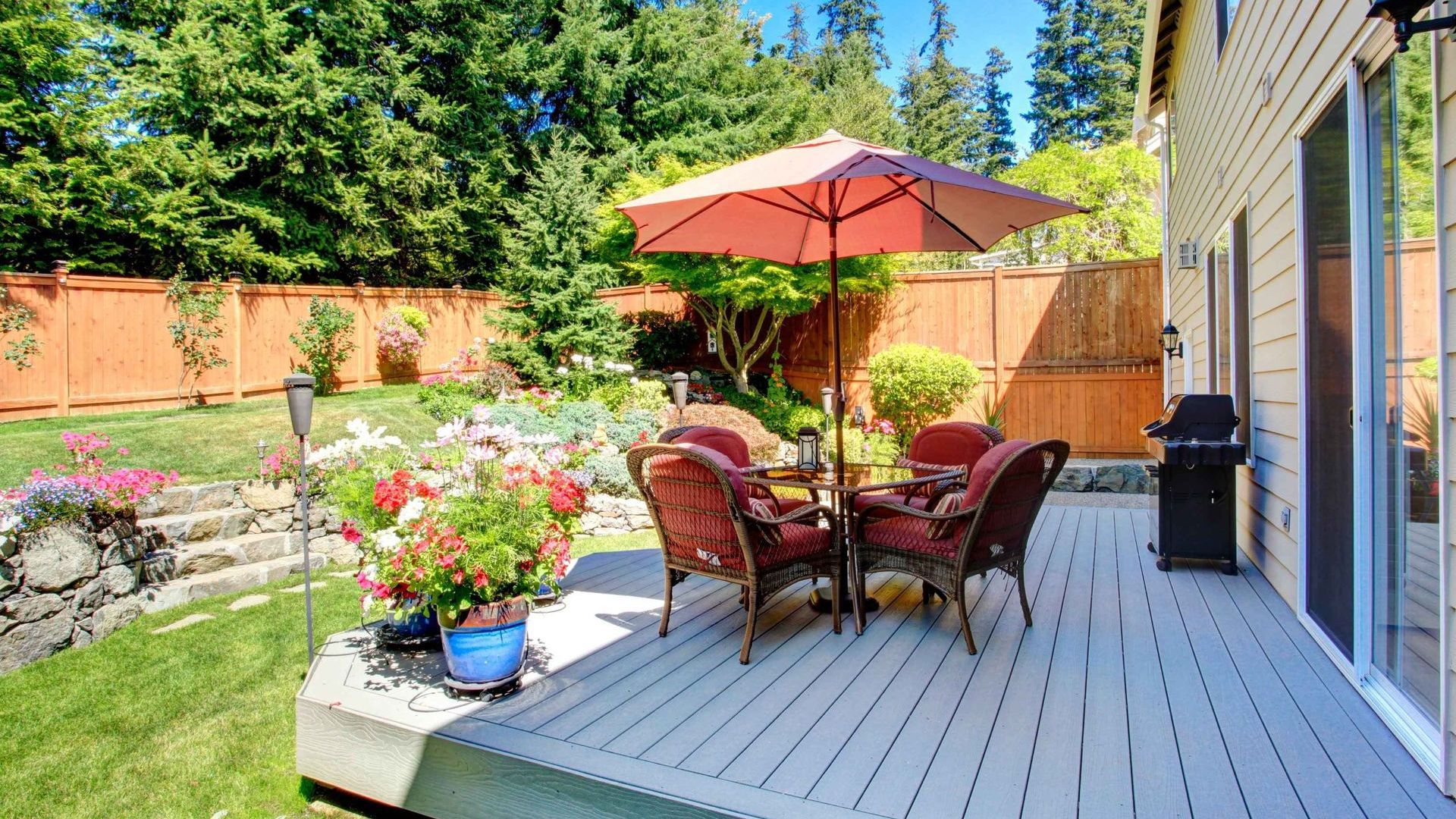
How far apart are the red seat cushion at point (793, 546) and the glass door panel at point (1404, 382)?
1.95 m

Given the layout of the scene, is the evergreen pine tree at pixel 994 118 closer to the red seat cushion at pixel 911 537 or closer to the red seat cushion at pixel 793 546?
the red seat cushion at pixel 911 537

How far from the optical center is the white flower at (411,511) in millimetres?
2701

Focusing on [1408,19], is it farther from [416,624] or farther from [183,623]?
[183,623]

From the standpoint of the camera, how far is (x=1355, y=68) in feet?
8.37

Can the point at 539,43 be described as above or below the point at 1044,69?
below

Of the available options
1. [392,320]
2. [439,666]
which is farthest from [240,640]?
[392,320]

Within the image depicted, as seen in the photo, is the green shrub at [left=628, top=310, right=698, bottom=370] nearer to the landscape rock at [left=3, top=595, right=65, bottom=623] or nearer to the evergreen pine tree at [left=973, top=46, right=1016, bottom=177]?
the landscape rock at [left=3, top=595, right=65, bottom=623]

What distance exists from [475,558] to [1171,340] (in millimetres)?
7545

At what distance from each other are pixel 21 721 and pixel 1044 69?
30.8 m

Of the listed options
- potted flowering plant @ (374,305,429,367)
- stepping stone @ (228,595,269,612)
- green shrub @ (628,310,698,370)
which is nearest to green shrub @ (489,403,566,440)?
stepping stone @ (228,595,269,612)

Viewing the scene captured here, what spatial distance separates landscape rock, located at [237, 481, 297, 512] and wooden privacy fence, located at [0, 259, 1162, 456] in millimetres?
4622

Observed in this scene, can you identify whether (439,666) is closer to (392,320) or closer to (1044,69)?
(392,320)

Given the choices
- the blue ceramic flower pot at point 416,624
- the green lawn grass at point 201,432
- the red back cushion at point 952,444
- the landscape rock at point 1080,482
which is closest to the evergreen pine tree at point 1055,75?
the landscape rock at point 1080,482

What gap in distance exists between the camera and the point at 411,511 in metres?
2.72
